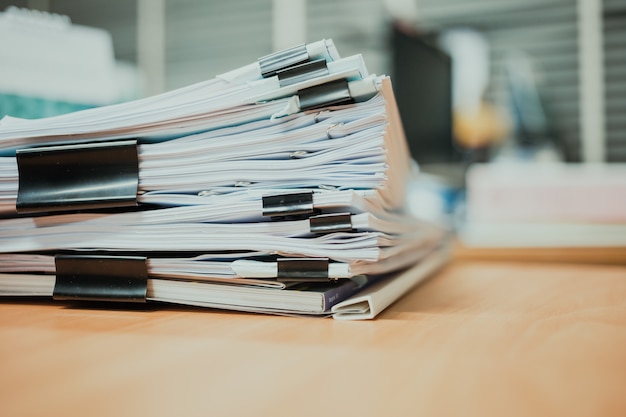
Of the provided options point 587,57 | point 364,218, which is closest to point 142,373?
point 364,218

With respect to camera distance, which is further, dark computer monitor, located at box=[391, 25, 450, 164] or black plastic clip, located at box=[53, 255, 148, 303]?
dark computer monitor, located at box=[391, 25, 450, 164]

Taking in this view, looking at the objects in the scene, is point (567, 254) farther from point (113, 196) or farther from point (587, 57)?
point (587, 57)

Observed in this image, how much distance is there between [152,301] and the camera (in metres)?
0.52

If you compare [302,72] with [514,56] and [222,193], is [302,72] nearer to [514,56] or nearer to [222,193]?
[222,193]

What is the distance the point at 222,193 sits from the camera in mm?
486

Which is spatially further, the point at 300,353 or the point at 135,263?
the point at 135,263

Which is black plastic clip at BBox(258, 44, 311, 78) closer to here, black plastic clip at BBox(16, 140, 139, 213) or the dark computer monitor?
black plastic clip at BBox(16, 140, 139, 213)

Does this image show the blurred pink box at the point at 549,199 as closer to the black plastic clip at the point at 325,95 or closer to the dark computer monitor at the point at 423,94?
the dark computer monitor at the point at 423,94

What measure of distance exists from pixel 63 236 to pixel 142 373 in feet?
0.84

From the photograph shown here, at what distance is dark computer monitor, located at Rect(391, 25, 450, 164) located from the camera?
1.30m

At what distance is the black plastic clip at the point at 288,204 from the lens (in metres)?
0.44

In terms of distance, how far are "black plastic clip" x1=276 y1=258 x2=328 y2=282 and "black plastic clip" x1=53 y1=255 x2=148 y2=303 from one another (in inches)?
5.2

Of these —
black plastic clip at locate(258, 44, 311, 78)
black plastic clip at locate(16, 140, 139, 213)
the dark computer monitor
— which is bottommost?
black plastic clip at locate(16, 140, 139, 213)

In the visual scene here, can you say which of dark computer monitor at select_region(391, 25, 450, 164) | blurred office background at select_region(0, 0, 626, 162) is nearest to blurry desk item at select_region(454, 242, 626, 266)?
dark computer monitor at select_region(391, 25, 450, 164)
